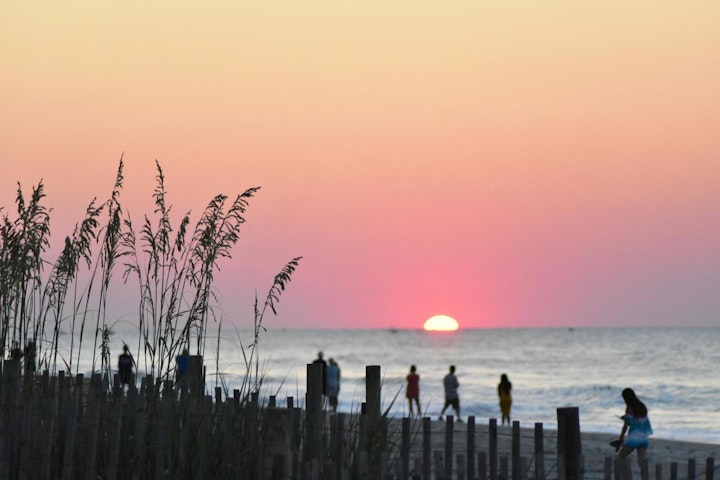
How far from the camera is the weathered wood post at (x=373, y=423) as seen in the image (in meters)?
6.02

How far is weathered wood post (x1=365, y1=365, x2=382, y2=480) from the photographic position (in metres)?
6.02

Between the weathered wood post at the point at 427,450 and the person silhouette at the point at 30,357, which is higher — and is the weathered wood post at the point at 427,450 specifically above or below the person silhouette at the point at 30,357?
below

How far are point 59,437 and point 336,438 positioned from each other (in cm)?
167

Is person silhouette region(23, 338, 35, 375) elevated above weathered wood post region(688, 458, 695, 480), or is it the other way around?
person silhouette region(23, 338, 35, 375)

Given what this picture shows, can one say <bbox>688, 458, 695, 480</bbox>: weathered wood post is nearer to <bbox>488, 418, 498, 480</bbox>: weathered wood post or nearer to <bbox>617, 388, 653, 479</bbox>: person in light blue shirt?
<bbox>488, 418, 498, 480</bbox>: weathered wood post

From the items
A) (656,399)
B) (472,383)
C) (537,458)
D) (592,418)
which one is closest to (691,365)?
(472,383)

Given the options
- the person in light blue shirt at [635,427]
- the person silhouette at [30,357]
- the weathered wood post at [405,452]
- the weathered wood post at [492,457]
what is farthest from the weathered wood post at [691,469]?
the person in light blue shirt at [635,427]

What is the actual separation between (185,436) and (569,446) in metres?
2.37

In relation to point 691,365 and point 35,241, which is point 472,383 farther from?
point 35,241

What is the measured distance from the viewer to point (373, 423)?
6.25 meters

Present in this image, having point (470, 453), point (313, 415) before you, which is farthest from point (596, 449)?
point (313, 415)

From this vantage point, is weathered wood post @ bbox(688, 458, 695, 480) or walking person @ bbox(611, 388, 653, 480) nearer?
weathered wood post @ bbox(688, 458, 695, 480)

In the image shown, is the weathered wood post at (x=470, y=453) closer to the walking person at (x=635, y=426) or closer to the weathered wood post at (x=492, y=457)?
the weathered wood post at (x=492, y=457)

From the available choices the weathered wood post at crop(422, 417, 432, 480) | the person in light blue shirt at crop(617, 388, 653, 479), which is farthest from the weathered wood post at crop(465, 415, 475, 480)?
the person in light blue shirt at crop(617, 388, 653, 479)
